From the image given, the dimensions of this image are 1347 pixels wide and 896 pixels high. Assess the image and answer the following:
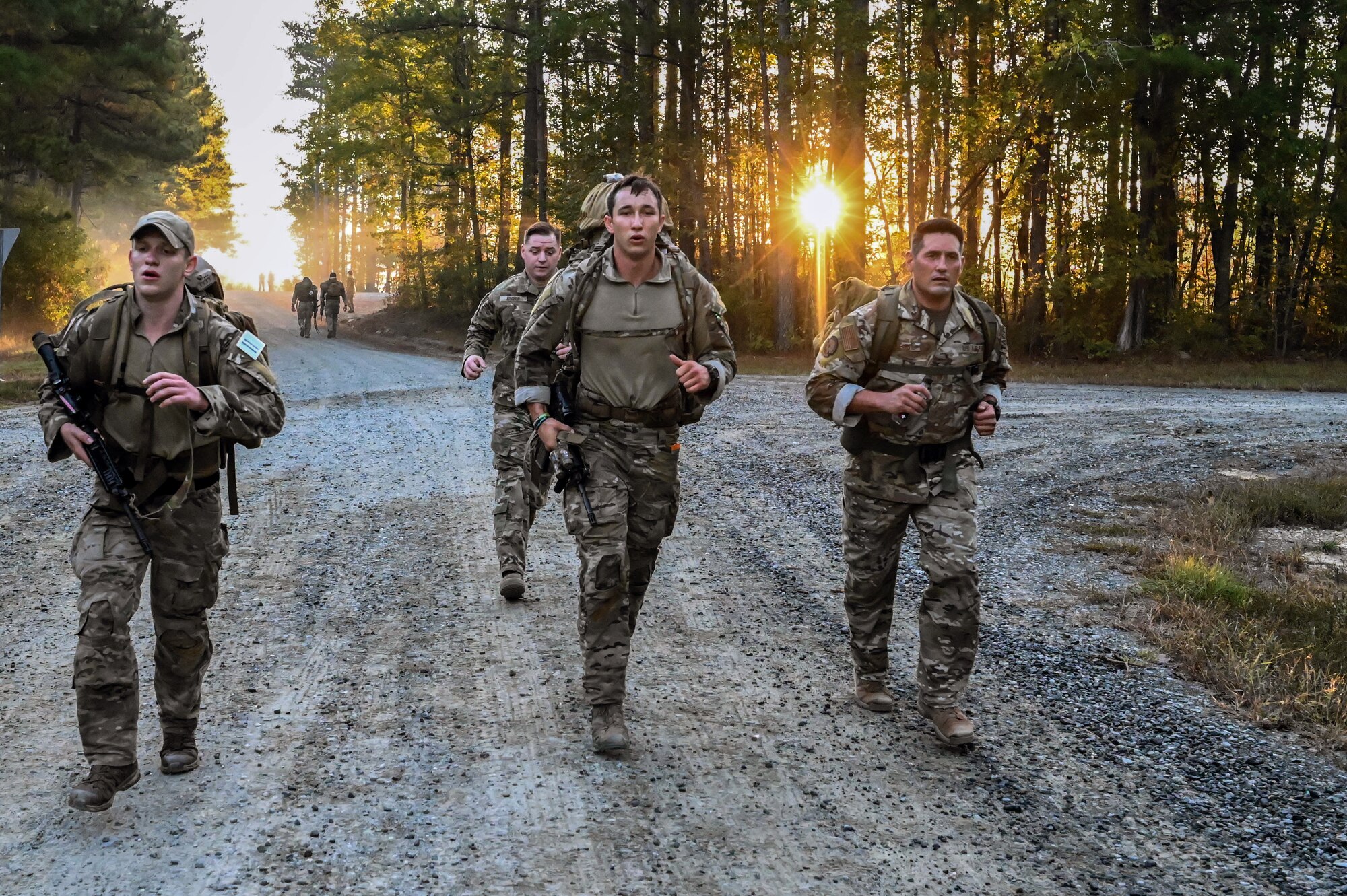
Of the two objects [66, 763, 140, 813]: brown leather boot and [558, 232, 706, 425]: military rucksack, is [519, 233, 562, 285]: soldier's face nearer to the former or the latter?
[558, 232, 706, 425]: military rucksack

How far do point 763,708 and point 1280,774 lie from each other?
1970 mm

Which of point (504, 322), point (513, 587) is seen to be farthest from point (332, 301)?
point (513, 587)

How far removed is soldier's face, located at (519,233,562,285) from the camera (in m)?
6.53

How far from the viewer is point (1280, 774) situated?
4.12 meters

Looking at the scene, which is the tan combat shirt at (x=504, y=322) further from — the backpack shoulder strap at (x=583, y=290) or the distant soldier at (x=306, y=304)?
the distant soldier at (x=306, y=304)

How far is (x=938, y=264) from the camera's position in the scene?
14.2ft

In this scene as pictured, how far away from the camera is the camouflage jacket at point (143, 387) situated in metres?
3.62

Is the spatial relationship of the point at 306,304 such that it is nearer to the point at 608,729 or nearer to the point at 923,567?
the point at 608,729

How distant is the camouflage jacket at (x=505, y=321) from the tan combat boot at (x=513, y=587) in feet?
3.46

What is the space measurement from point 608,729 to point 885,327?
1.91 m

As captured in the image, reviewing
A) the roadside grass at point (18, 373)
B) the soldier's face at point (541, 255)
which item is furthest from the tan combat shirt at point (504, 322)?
the roadside grass at point (18, 373)

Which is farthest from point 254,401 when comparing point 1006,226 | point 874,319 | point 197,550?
point 1006,226

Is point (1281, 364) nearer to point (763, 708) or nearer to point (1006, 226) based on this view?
point (1006, 226)

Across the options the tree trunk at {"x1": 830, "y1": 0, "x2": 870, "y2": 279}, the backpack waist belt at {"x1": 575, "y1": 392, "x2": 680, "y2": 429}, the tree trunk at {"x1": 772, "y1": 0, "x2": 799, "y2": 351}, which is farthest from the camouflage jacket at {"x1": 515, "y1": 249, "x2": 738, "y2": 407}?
the tree trunk at {"x1": 772, "y1": 0, "x2": 799, "y2": 351}
